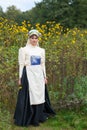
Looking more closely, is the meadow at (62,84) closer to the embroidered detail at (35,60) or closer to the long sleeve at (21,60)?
the long sleeve at (21,60)

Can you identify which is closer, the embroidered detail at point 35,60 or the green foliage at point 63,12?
the embroidered detail at point 35,60

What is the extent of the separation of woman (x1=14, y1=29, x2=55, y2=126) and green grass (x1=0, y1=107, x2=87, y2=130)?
0.12m

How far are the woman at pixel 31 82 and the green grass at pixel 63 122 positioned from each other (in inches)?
4.6

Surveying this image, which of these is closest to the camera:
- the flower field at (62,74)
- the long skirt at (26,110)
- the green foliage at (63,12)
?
the long skirt at (26,110)

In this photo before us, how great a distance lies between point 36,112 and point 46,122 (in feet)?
1.00

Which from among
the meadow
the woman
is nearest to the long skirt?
the woman

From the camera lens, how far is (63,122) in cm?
593

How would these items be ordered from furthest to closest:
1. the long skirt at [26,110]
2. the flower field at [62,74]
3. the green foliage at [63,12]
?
the green foliage at [63,12], the flower field at [62,74], the long skirt at [26,110]

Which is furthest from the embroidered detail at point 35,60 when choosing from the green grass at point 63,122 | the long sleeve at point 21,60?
the green grass at point 63,122

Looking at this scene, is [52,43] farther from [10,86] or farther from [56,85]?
[10,86]

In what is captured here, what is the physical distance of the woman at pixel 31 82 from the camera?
18.0ft

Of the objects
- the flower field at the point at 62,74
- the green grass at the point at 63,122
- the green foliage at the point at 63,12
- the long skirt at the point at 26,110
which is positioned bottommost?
the green grass at the point at 63,122

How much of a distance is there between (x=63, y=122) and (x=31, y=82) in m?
0.93

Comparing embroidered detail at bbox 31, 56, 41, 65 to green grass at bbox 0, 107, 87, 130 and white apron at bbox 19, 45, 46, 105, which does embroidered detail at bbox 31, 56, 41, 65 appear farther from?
green grass at bbox 0, 107, 87, 130
